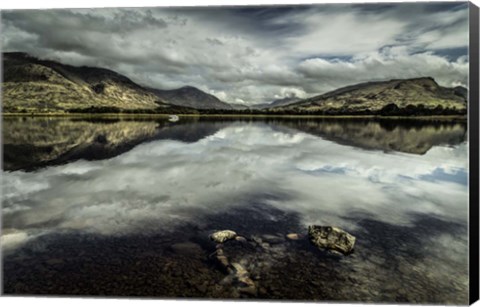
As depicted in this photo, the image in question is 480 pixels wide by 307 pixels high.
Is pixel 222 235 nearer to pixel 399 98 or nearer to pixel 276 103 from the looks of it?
pixel 276 103

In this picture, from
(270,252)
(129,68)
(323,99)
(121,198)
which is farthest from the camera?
(323,99)

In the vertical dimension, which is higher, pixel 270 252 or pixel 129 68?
pixel 129 68

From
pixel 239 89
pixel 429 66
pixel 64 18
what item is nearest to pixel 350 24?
pixel 429 66

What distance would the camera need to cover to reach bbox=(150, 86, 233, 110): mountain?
12.5 m

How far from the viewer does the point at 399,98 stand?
11.1 m

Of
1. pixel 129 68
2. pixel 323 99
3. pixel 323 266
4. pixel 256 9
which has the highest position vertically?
pixel 256 9

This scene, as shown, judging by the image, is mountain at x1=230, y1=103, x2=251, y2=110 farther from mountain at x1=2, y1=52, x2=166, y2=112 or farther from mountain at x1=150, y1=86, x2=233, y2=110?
mountain at x1=2, y1=52, x2=166, y2=112

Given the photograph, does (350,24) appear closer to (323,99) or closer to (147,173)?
(323,99)

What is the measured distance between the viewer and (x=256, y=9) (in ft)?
30.1

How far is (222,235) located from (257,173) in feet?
12.7

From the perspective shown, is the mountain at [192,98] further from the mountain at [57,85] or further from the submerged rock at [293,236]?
the submerged rock at [293,236]

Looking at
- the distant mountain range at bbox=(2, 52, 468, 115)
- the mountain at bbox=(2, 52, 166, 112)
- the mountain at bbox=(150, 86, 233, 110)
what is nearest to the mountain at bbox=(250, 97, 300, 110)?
the distant mountain range at bbox=(2, 52, 468, 115)

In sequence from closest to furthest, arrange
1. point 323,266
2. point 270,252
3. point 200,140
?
point 323,266
point 270,252
point 200,140

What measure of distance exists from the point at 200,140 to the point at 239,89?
510 cm
